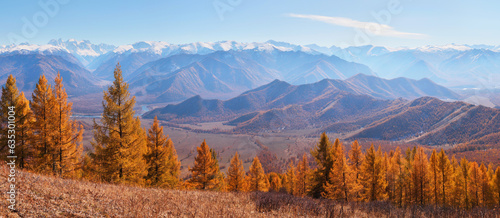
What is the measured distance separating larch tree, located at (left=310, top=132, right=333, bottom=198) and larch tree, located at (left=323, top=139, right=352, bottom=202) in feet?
5.29

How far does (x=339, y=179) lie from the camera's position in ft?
97.0

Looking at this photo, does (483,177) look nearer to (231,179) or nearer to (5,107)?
(231,179)

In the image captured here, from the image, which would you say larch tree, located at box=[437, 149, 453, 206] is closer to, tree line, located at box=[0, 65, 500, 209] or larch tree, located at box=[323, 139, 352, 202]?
tree line, located at box=[0, 65, 500, 209]

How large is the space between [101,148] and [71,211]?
1437 cm

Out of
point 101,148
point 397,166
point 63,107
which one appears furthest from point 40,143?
point 397,166

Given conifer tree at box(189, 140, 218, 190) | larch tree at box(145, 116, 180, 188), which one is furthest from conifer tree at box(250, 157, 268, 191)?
larch tree at box(145, 116, 180, 188)

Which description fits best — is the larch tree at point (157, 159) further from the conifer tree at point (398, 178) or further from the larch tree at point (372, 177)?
the conifer tree at point (398, 178)

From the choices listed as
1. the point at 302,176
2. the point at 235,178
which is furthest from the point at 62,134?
the point at 302,176

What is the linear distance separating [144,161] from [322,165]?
854 inches

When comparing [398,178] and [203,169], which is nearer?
[203,169]

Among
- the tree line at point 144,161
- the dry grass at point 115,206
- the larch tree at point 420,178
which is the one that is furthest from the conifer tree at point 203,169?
the larch tree at point 420,178

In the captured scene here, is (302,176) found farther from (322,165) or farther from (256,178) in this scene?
(322,165)

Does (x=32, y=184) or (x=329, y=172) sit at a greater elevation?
(x=32, y=184)

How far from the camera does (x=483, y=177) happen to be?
4159cm
